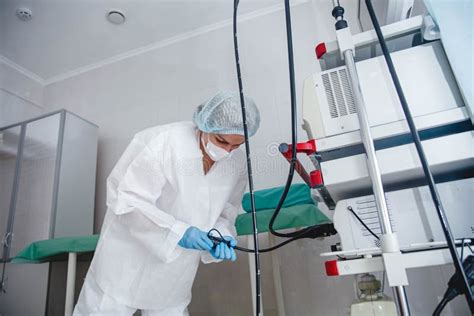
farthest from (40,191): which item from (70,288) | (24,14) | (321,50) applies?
(321,50)

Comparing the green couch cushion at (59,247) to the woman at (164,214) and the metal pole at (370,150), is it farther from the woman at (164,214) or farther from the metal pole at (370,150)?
the metal pole at (370,150)

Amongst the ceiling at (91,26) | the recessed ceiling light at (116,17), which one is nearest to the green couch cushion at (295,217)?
the ceiling at (91,26)

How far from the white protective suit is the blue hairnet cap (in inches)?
3.4

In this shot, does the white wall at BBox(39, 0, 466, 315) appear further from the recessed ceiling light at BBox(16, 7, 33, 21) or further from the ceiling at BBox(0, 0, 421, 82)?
the recessed ceiling light at BBox(16, 7, 33, 21)

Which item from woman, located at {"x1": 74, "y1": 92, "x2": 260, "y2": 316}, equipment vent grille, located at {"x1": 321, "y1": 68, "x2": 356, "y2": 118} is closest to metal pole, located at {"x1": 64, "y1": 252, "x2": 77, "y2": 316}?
woman, located at {"x1": 74, "y1": 92, "x2": 260, "y2": 316}

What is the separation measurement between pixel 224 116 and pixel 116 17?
1463mm

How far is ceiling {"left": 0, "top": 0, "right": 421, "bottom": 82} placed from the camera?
1.99 metres

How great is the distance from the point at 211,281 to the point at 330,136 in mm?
1208

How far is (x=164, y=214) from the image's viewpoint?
96cm

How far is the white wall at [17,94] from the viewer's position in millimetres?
2305

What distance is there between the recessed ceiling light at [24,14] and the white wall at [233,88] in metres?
0.55

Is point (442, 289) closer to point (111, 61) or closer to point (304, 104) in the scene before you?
point (304, 104)

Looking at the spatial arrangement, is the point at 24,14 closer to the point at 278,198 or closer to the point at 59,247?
the point at 59,247

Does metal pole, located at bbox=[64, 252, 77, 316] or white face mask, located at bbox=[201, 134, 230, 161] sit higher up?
white face mask, located at bbox=[201, 134, 230, 161]
